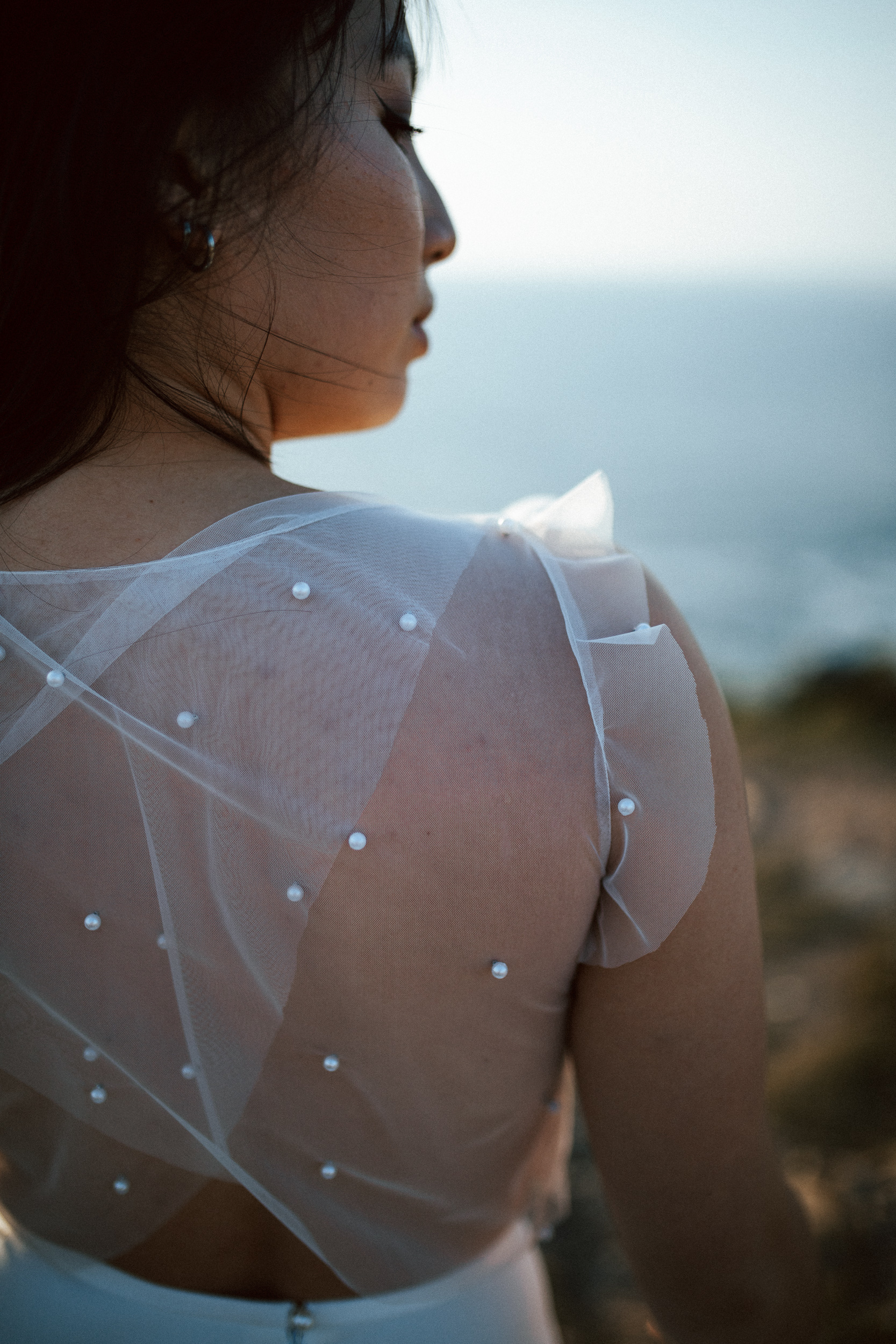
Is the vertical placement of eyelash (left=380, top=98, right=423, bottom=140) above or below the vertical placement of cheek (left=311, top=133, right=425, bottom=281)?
above

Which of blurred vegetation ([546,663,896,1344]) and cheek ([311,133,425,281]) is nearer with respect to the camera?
cheek ([311,133,425,281])

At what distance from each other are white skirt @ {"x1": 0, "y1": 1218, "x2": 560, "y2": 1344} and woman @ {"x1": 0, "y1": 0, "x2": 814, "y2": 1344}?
0.40 feet

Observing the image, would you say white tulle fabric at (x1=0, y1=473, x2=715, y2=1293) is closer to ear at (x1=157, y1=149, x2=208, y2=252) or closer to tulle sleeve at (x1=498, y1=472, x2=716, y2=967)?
tulle sleeve at (x1=498, y1=472, x2=716, y2=967)

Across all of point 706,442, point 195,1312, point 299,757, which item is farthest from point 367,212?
point 706,442

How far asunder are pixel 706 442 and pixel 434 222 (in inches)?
967

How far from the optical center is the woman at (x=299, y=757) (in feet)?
2.64

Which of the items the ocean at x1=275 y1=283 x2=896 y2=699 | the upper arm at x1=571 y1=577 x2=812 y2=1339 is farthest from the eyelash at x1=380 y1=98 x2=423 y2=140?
the ocean at x1=275 y1=283 x2=896 y2=699

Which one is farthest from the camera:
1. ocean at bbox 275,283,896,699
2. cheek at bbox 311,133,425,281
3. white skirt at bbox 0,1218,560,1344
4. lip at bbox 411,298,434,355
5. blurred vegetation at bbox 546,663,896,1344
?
ocean at bbox 275,283,896,699

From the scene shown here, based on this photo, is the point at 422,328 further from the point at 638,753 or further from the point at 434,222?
the point at 638,753

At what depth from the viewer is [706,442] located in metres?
23.8

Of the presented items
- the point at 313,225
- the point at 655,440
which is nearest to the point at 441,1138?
the point at 313,225

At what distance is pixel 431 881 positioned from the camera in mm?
825

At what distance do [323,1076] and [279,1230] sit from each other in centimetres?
31

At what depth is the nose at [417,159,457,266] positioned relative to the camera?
1.15 meters
